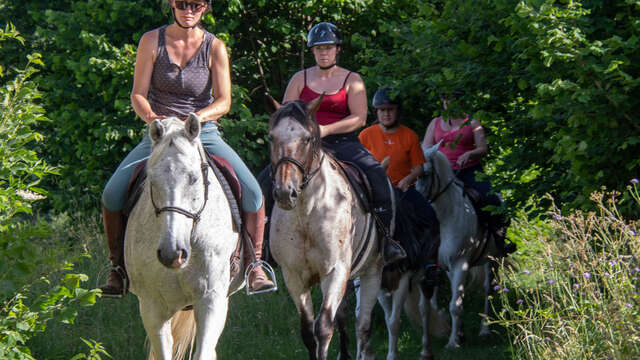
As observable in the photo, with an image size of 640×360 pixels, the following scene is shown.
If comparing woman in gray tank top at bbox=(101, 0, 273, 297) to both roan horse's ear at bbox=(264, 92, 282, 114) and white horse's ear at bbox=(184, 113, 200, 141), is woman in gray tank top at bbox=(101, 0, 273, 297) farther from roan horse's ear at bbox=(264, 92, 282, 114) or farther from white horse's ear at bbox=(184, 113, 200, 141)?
roan horse's ear at bbox=(264, 92, 282, 114)

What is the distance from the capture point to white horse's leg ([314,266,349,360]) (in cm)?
626

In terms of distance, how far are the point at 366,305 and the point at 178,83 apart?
3.00 metres

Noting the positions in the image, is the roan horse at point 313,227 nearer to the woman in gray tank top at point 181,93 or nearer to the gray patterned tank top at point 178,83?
the woman in gray tank top at point 181,93

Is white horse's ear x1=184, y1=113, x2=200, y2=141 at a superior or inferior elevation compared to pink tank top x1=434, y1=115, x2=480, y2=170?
superior

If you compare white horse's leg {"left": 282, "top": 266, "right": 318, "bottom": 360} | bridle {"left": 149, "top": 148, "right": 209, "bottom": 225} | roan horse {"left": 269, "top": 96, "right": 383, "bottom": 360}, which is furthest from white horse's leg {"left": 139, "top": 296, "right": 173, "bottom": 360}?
white horse's leg {"left": 282, "top": 266, "right": 318, "bottom": 360}

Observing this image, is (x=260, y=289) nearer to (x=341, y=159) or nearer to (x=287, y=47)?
(x=341, y=159)

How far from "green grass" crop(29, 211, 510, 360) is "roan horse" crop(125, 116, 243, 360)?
2.34 metres

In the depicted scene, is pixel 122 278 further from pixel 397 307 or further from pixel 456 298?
pixel 456 298

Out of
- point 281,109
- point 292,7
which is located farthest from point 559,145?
point 292,7

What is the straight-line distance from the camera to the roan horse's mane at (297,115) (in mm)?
Result: 5957

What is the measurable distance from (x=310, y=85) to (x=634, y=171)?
2.80 metres

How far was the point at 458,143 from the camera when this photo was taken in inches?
368

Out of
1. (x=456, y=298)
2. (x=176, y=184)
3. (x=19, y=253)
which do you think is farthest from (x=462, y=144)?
(x=19, y=253)

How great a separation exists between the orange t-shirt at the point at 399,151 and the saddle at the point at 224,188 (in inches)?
136
